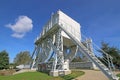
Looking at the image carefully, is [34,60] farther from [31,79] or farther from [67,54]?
Result: [31,79]

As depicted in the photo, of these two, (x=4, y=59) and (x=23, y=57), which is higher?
(x=23, y=57)

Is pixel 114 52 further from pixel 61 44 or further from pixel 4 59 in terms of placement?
pixel 4 59

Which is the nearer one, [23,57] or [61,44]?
[61,44]

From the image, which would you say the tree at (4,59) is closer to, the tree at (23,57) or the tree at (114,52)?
the tree at (23,57)

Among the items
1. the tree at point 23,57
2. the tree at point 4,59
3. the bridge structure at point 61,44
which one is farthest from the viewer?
the tree at point 23,57

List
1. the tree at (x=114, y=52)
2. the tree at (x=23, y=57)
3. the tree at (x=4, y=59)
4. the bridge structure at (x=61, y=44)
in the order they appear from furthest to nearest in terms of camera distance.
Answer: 1. the tree at (x=23, y=57)
2. the tree at (x=4, y=59)
3. the tree at (x=114, y=52)
4. the bridge structure at (x=61, y=44)

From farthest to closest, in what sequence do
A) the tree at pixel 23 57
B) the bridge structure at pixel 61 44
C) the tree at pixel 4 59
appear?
the tree at pixel 23 57 → the tree at pixel 4 59 → the bridge structure at pixel 61 44

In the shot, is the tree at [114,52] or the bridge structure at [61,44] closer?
the bridge structure at [61,44]

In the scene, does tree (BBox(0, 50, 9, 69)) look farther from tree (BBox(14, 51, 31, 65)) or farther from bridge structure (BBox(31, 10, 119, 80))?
bridge structure (BBox(31, 10, 119, 80))

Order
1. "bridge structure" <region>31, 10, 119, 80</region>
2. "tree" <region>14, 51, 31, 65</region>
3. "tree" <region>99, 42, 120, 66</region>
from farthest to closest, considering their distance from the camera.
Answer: "tree" <region>14, 51, 31, 65</region>, "tree" <region>99, 42, 120, 66</region>, "bridge structure" <region>31, 10, 119, 80</region>

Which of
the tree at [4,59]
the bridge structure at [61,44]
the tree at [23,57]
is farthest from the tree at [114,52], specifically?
the tree at [23,57]

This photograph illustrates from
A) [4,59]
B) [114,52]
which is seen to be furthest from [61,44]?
[4,59]

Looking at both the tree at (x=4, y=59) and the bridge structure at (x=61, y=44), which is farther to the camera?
the tree at (x=4, y=59)

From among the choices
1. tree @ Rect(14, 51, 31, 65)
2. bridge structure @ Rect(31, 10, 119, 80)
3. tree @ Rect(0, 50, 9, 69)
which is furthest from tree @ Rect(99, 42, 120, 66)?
tree @ Rect(14, 51, 31, 65)
